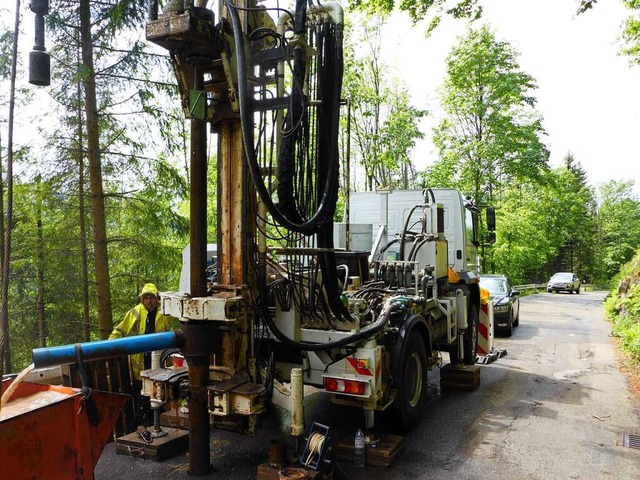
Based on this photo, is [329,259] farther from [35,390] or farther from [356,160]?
[356,160]

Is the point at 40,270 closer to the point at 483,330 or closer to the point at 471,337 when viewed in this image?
the point at 471,337

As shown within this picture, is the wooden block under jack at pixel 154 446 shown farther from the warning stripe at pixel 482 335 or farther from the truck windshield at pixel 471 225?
the warning stripe at pixel 482 335

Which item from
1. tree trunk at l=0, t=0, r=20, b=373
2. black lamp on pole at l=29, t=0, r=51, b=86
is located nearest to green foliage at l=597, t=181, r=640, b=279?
black lamp on pole at l=29, t=0, r=51, b=86

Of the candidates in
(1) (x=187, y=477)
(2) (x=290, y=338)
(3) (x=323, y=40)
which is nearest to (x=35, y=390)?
(1) (x=187, y=477)

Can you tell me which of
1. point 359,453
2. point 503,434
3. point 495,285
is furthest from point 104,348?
point 495,285

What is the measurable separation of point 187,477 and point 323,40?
159 inches

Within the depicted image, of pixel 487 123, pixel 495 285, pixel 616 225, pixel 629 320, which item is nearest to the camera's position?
pixel 629 320

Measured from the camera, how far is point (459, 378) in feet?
25.7

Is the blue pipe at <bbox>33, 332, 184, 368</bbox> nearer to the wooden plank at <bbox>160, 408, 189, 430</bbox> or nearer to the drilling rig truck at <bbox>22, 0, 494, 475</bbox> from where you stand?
the drilling rig truck at <bbox>22, 0, 494, 475</bbox>

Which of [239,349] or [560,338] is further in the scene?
[560,338]

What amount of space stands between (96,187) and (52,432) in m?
6.04

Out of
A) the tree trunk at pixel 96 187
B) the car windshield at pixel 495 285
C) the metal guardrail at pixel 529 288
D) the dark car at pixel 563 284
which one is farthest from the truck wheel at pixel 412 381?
the dark car at pixel 563 284

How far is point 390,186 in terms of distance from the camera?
952cm

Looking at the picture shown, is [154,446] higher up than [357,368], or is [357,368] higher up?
[357,368]
